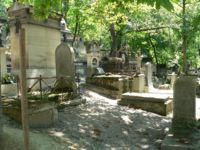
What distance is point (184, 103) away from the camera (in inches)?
326

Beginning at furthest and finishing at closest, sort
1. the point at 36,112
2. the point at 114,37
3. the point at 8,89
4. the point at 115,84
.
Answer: the point at 114,37 < the point at 115,84 < the point at 8,89 < the point at 36,112

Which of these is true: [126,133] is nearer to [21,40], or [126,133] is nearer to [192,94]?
[192,94]

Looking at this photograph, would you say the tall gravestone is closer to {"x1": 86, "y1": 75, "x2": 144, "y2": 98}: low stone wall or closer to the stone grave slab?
the stone grave slab

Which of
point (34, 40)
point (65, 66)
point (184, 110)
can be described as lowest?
point (184, 110)

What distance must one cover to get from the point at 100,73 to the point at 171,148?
442 inches

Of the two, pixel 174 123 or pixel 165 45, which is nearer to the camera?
pixel 174 123

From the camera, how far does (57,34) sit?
43.7ft

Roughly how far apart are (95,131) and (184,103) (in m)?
2.35

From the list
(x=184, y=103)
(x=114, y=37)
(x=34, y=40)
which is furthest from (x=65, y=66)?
(x=114, y=37)

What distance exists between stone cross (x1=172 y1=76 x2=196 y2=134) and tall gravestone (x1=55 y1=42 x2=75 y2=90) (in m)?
3.84

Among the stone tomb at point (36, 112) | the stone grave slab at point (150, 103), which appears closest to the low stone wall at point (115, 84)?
the stone grave slab at point (150, 103)

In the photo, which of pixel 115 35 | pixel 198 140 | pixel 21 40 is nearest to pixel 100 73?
pixel 115 35

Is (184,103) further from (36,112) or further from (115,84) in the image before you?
(115,84)

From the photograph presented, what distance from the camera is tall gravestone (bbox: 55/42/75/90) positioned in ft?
35.7
